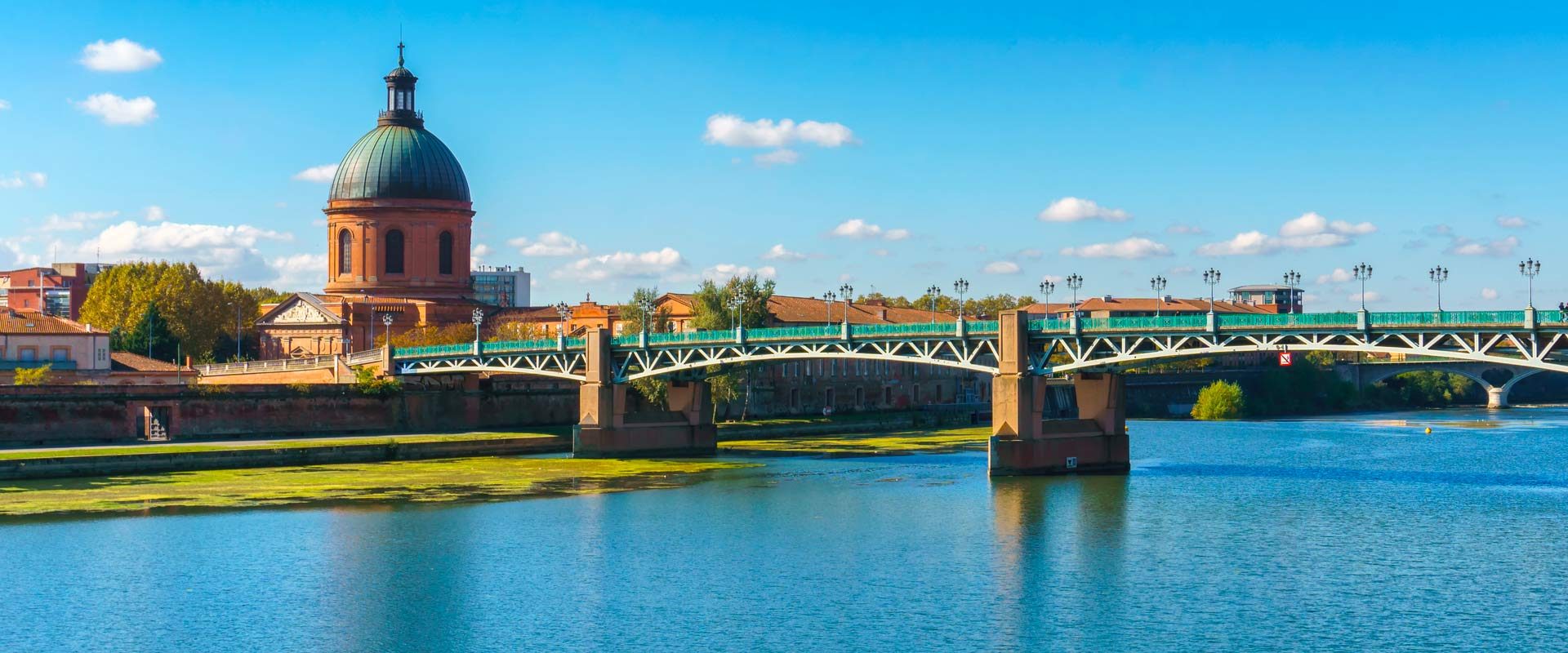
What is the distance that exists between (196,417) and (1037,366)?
1864 inches

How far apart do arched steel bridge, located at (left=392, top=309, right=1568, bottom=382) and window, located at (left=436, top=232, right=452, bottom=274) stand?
36.8 m

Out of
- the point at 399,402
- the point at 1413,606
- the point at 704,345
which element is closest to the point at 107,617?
the point at 1413,606

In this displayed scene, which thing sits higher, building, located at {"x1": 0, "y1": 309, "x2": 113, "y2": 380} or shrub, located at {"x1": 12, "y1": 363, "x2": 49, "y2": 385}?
building, located at {"x1": 0, "y1": 309, "x2": 113, "y2": 380}

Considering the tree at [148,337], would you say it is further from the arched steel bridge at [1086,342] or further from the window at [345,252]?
the arched steel bridge at [1086,342]

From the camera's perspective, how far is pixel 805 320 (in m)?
134

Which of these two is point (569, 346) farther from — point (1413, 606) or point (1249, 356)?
point (1249, 356)

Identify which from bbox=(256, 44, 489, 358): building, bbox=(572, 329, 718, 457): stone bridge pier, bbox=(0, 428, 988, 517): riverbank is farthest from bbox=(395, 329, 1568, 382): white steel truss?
bbox=(256, 44, 489, 358): building

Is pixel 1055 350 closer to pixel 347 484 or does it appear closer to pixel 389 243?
pixel 347 484

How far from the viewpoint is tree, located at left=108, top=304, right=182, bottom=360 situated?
131m

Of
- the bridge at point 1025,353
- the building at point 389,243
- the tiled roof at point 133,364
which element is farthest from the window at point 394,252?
the bridge at point 1025,353

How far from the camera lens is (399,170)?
137 m

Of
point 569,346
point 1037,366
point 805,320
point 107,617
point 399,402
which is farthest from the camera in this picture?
point 805,320

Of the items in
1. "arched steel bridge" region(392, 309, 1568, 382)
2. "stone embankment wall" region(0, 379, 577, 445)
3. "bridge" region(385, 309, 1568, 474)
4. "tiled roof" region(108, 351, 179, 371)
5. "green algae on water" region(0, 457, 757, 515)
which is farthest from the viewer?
"tiled roof" region(108, 351, 179, 371)

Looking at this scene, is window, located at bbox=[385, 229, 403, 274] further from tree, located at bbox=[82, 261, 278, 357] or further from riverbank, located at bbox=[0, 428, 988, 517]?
riverbank, located at bbox=[0, 428, 988, 517]
